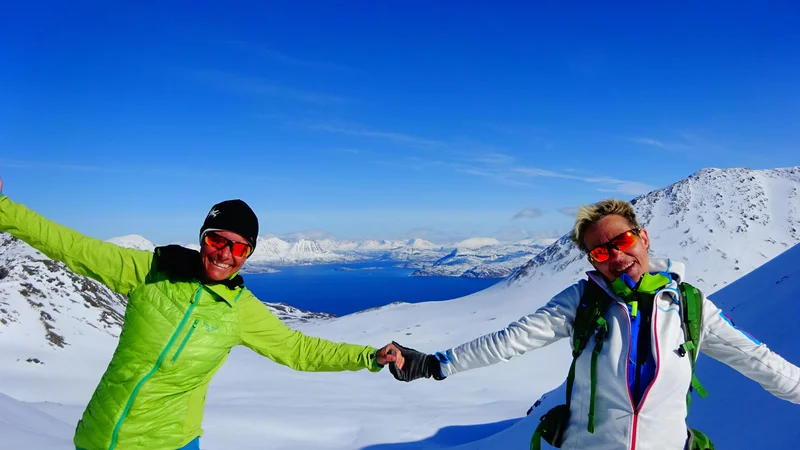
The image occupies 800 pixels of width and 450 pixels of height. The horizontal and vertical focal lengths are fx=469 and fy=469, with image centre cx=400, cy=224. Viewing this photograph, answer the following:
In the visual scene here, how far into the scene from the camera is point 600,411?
2.86 m

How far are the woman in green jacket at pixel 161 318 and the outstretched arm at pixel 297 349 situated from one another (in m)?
0.11

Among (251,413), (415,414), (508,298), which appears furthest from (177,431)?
(508,298)

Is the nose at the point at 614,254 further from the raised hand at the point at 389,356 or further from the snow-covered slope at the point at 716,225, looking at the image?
the snow-covered slope at the point at 716,225

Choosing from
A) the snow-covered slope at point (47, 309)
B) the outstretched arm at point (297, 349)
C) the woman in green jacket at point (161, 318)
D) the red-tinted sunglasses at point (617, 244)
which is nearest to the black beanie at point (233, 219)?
the woman in green jacket at point (161, 318)

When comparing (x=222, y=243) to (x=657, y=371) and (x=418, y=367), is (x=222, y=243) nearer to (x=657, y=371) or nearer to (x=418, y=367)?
(x=418, y=367)

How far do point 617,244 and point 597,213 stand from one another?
0.97ft

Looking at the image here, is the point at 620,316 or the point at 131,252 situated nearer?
the point at 620,316

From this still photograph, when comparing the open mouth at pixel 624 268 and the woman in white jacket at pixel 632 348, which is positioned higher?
the open mouth at pixel 624 268

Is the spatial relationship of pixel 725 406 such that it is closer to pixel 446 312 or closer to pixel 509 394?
pixel 509 394

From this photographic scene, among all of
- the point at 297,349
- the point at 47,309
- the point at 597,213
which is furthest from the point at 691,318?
the point at 47,309

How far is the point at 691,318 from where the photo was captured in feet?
9.23

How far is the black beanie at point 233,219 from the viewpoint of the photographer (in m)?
3.36

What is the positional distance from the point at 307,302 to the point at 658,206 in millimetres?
138153

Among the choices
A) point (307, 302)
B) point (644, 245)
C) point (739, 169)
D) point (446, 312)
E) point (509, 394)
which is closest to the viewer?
point (644, 245)
